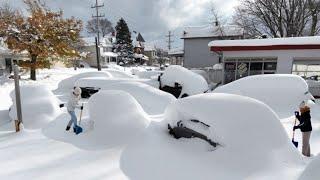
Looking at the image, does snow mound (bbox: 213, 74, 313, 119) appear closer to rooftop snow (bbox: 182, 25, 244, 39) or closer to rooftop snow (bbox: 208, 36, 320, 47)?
rooftop snow (bbox: 208, 36, 320, 47)

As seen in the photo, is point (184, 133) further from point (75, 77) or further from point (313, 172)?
point (75, 77)

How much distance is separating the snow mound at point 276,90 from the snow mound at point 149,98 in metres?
2.85

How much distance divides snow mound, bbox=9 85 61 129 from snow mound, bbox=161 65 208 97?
606cm

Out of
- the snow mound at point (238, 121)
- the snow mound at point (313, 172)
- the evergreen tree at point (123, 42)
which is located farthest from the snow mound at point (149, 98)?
the evergreen tree at point (123, 42)

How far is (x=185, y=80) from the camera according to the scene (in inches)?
526

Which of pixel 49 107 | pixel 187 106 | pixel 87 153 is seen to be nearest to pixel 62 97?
pixel 49 107

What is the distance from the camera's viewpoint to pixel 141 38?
275 feet

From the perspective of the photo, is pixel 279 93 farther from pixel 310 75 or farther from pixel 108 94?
pixel 108 94

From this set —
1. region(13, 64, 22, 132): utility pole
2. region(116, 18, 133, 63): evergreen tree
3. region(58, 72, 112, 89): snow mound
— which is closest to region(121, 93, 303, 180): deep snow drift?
region(13, 64, 22, 132): utility pole

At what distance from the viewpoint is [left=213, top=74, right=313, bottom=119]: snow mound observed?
11281 mm

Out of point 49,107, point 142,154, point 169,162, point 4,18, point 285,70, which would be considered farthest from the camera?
point 4,18

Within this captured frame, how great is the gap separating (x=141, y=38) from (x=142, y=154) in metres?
80.1

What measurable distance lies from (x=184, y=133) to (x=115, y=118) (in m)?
1.87

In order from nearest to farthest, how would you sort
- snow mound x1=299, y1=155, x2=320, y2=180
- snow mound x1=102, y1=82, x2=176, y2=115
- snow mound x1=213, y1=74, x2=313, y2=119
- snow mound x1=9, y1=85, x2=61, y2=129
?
snow mound x1=299, y1=155, x2=320, y2=180
snow mound x1=9, y1=85, x2=61, y2=129
snow mound x1=102, y1=82, x2=176, y2=115
snow mound x1=213, y1=74, x2=313, y2=119
